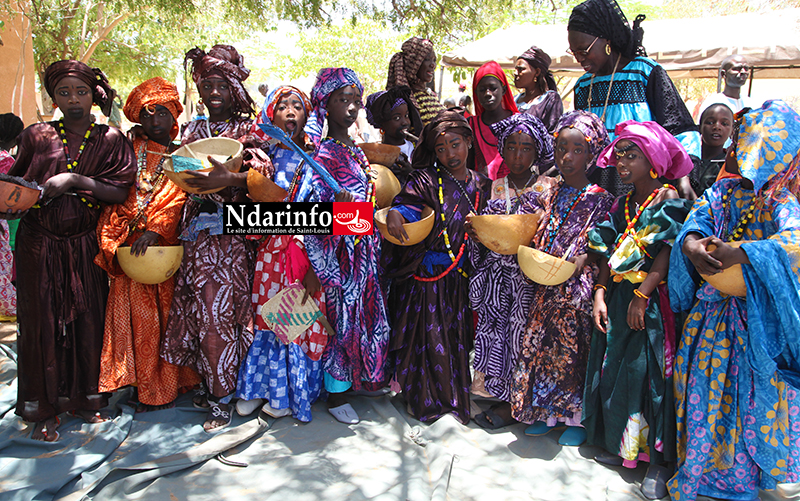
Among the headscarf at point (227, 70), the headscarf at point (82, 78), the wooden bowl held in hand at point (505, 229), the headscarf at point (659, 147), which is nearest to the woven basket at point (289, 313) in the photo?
the wooden bowl held in hand at point (505, 229)

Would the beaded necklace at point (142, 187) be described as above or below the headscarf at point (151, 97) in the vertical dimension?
below

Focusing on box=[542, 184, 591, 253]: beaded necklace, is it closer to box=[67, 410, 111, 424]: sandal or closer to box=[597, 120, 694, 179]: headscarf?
box=[597, 120, 694, 179]: headscarf

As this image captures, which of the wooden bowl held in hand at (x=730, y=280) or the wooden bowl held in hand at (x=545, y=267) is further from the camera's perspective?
the wooden bowl held in hand at (x=545, y=267)

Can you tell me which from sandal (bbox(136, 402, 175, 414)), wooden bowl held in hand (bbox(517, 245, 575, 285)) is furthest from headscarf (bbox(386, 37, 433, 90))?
sandal (bbox(136, 402, 175, 414))

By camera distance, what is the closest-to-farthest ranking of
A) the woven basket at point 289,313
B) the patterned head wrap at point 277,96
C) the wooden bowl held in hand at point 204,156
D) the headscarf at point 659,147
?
1. the headscarf at point 659,147
2. the wooden bowl held in hand at point 204,156
3. the woven basket at point 289,313
4. the patterned head wrap at point 277,96

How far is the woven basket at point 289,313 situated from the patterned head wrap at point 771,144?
251cm

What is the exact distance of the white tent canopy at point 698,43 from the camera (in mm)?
7629

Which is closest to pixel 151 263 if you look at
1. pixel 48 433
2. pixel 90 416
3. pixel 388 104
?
pixel 90 416

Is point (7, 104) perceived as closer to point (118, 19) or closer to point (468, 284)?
point (118, 19)

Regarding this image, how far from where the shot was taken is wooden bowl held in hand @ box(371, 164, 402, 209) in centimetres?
366

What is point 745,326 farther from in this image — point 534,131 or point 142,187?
point 142,187

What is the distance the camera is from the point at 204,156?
329 centimetres

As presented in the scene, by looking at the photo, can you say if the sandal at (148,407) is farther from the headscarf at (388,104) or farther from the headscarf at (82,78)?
the headscarf at (388,104)

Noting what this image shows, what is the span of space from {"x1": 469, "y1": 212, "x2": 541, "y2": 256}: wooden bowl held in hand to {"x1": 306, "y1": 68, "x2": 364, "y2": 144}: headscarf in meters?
1.17
